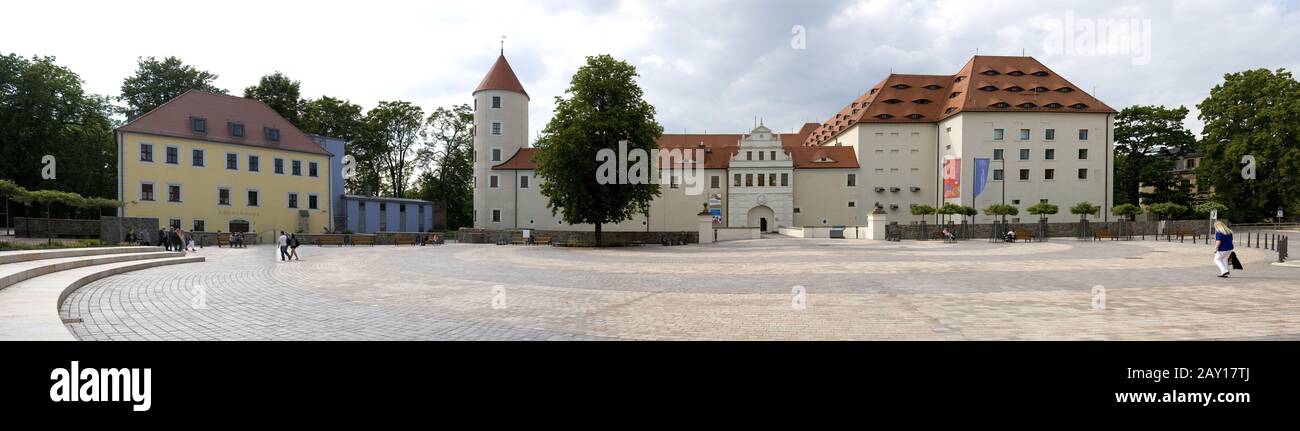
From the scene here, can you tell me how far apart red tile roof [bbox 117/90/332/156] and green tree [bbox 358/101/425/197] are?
12.4m

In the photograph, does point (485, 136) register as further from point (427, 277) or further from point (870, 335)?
point (870, 335)

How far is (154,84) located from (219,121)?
586 inches

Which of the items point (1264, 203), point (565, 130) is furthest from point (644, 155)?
point (1264, 203)

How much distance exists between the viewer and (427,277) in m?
14.5

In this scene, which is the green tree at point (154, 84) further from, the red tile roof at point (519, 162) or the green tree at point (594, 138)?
the green tree at point (594, 138)

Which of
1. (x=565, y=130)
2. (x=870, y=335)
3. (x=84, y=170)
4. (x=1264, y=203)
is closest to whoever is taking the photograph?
(x=870, y=335)

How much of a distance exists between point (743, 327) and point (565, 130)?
26.6m

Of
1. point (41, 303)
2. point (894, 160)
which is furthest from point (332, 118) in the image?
point (894, 160)

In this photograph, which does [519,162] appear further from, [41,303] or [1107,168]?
[1107,168]

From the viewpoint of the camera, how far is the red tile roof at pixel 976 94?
57.8m

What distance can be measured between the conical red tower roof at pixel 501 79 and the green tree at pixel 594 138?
24450 millimetres

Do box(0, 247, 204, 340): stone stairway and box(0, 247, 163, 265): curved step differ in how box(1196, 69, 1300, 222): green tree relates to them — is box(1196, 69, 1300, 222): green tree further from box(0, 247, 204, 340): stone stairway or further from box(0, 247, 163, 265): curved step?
box(0, 247, 163, 265): curved step

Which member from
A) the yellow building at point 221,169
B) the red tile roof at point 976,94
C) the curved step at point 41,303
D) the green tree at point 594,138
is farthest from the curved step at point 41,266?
the red tile roof at point 976,94

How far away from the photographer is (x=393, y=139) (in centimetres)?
6216
